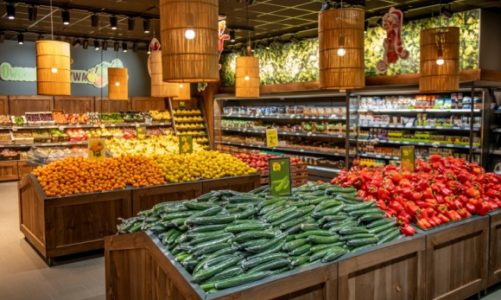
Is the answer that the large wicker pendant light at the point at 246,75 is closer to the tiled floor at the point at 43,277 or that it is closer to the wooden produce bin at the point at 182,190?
the wooden produce bin at the point at 182,190

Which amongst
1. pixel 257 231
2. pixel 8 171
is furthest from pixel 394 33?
pixel 8 171

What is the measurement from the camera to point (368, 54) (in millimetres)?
9266

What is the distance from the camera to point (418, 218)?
12.5 ft

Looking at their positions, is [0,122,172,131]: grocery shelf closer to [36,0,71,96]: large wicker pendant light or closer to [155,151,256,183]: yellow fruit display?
[155,151,256,183]: yellow fruit display

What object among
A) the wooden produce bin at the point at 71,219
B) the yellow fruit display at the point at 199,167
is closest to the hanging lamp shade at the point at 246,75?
the yellow fruit display at the point at 199,167

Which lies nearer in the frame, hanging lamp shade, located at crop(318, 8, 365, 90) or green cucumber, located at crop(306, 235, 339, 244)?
green cucumber, located at crop(306, 235, 339, 244)

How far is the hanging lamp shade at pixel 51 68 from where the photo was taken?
546 centimetres

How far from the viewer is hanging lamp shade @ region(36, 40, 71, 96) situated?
215 inches

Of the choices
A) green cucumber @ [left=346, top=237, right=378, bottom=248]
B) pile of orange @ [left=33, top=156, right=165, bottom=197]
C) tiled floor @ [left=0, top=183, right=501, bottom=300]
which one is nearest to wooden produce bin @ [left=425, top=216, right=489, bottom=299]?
tiled floor @ [left=0, top=183, right=501, bottom=300]

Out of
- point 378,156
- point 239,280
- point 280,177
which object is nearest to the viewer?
point 239,280

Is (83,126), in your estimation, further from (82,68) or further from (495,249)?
(495,249)

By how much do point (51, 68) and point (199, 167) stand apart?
2463 millimetres

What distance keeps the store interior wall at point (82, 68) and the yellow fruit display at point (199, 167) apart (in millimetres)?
6604

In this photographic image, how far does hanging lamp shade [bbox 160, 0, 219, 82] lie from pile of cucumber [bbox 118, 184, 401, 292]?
1012mm
